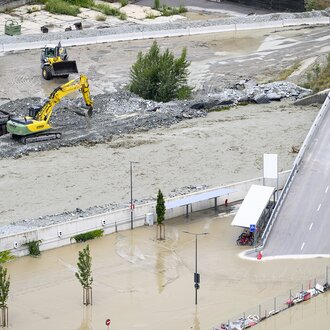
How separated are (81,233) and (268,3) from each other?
61228 millimetres

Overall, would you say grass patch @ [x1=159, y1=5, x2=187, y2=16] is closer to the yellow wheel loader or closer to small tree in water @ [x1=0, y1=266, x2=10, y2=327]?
the yellow wheel loader

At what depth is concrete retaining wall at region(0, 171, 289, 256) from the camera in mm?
68438

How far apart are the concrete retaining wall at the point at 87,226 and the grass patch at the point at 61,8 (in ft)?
164

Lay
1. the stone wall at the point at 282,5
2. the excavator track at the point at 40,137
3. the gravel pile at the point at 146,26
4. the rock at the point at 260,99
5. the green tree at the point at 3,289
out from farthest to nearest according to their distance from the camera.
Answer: the stone wall at the point at 282,5
the gravel pile at the point at 146,26
the rock at the point at 260,99
the excavator track at the point at 40,137
the green tree at the point at 3,289

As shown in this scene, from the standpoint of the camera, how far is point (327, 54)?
10838cm

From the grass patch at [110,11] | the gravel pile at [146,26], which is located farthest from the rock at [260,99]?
the grass patch at [110,11]

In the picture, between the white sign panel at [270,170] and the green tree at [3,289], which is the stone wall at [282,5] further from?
the green tree at [3,289]

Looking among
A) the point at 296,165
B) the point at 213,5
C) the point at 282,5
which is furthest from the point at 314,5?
the point at 296,165

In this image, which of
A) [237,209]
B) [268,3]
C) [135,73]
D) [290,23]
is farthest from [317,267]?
[268,3]

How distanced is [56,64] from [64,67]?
0.80 meters

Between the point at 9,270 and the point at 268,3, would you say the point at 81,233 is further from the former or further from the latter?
the point at 268,3

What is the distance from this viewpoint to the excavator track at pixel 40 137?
281 ft

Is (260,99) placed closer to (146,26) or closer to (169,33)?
(169,33)

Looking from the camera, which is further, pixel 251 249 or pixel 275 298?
pixel 251 249
